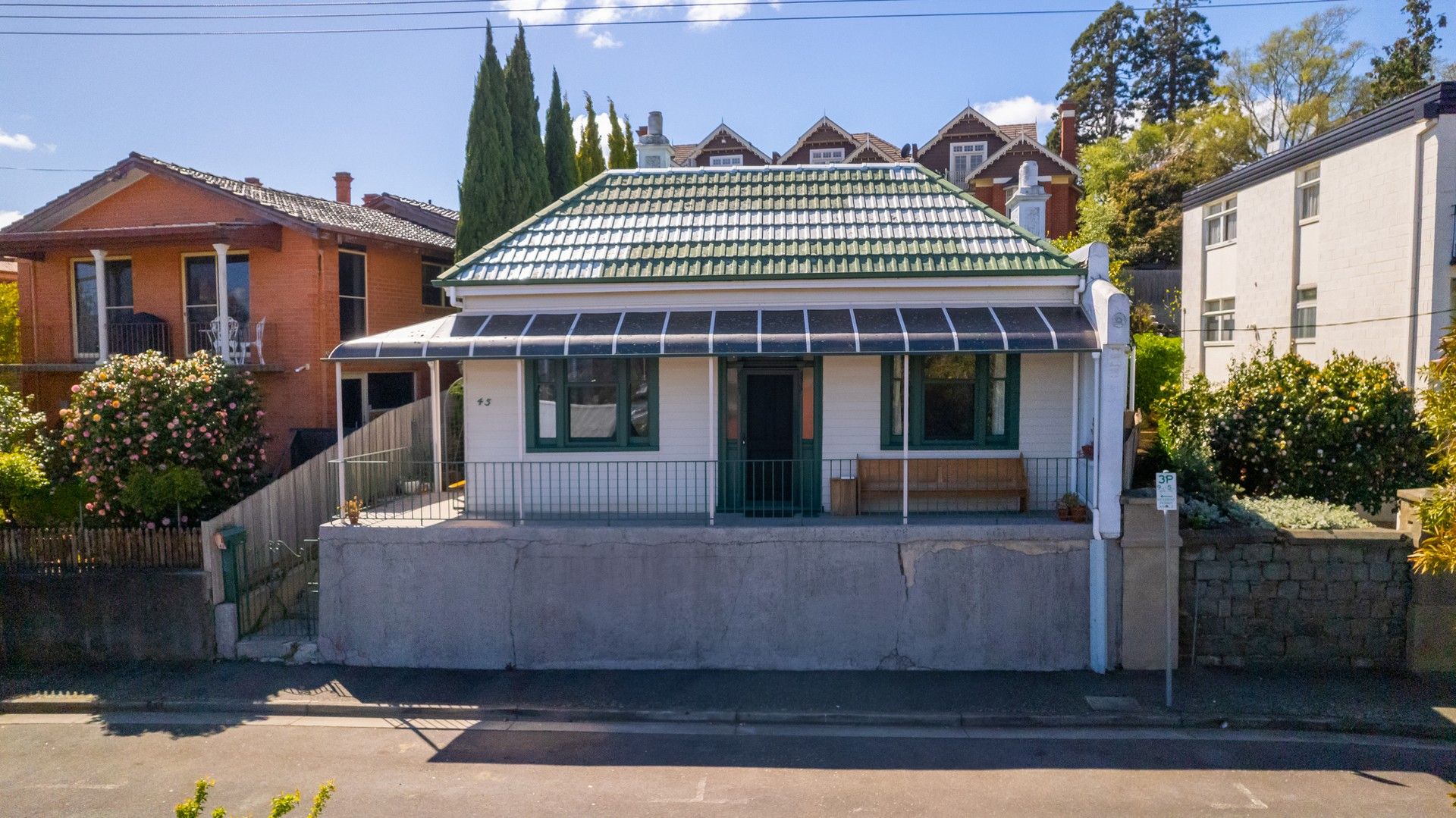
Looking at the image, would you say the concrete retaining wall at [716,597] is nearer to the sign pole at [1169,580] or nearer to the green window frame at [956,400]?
the sign pole at [1169,580]

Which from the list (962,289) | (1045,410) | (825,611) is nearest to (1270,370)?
(1045,410)

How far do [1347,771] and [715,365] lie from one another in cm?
780

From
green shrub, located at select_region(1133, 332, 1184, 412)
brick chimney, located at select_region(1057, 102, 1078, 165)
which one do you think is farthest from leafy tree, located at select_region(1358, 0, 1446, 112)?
green shrub, located at select_region(1133, 332, 1184, 412)

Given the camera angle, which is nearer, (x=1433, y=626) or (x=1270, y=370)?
(x=1433, y=626)

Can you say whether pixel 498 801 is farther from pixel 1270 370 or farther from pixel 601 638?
pixel 1270 370

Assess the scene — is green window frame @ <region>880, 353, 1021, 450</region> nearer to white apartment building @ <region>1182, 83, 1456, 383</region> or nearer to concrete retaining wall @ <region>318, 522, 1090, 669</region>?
concrete retaining wall @ <region>318, 522, 1090, 669</region>

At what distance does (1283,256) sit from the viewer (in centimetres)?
2008

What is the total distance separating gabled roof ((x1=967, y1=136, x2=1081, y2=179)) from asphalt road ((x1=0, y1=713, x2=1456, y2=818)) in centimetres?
3104

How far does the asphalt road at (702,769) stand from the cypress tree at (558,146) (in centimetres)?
1486

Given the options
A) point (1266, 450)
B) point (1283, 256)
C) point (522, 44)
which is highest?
point (522, 44)

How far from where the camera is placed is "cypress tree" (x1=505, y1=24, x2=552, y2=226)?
1934cm

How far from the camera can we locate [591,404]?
40.3 ft

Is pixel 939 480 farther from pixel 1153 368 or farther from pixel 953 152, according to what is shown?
pixel 953 152

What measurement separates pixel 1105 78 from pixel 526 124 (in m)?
43.8
